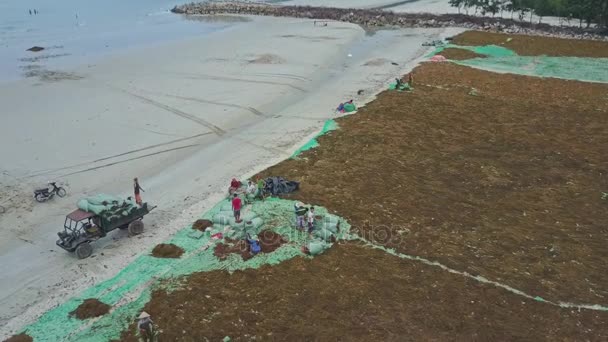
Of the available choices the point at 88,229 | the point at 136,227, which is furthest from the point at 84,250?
the point at 136,227

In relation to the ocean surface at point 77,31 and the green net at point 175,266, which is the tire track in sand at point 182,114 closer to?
the green net at point 175,266

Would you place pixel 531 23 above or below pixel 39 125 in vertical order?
above

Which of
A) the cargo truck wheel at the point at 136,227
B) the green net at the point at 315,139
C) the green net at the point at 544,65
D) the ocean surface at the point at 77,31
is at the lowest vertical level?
the cargo truck wheel at the point at 136,227

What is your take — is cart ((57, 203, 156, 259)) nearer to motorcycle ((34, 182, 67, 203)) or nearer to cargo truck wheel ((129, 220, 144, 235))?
cargo truck wheel ((129, 220, 144, 235))

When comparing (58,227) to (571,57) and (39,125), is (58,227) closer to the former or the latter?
(39,125)

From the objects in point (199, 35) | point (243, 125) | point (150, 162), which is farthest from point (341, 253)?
point (199, 35)

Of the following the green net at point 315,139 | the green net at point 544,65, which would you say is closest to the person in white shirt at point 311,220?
the green net at point 315,139
